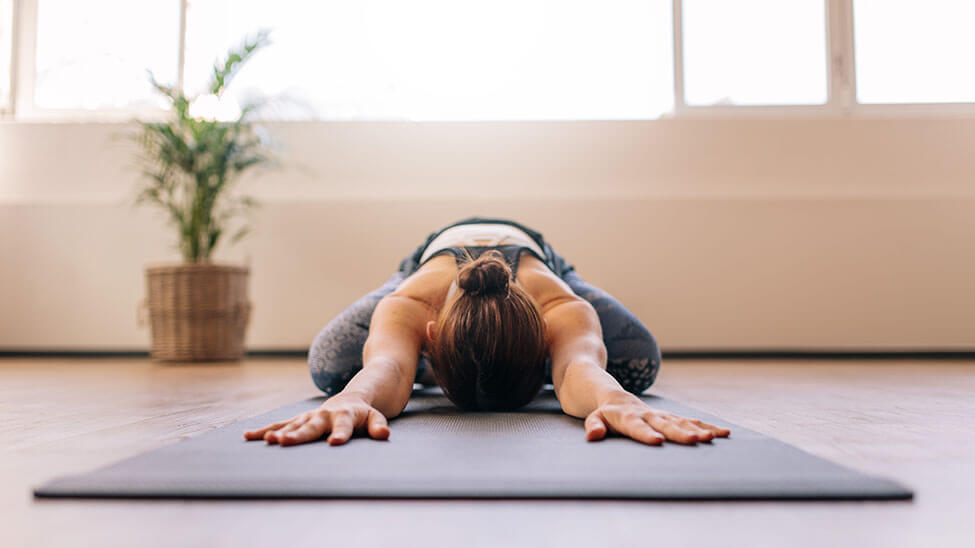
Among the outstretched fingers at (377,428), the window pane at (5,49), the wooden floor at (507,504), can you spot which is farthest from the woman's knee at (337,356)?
the window pane at (5,49)

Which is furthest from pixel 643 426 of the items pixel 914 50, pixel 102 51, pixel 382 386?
pixel 102 51

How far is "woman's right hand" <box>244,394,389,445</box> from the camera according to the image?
1.05 meters

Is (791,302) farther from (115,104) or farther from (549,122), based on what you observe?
(115,104)

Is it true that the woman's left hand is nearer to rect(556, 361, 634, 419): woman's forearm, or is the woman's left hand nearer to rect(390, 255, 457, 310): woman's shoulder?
rect(556, 361, 634, 419): woman's forearm

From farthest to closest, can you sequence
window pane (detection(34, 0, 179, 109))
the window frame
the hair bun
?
window pane (detection(34, 0, 179, 109)) → the window frame → the hair bun

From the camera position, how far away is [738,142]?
366 centimetres

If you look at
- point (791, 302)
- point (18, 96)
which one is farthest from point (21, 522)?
point (18, 96)

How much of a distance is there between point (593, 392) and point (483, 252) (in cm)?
66

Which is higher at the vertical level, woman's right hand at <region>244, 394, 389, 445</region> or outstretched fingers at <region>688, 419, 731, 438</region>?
woman's right hand at <region>244, 394, 389, 445</region>

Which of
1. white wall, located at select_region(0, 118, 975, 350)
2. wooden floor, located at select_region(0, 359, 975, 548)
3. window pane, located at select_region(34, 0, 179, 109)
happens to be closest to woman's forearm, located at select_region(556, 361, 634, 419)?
wooden floor, located at select_region(0, 359, 975, 548)

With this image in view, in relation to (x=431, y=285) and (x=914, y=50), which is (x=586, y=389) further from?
(x=914, y=50)

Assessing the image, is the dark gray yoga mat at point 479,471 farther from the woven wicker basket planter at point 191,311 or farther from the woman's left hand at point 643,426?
the woven wicker basket planter at point 191,311

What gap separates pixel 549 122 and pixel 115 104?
2.45 m

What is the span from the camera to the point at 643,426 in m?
1.07
